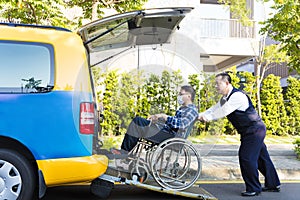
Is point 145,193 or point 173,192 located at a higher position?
point 173,192

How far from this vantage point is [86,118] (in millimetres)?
3975

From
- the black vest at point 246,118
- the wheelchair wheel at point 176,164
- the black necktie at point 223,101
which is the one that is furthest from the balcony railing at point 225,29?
the wheelchair wheel at point 176,164

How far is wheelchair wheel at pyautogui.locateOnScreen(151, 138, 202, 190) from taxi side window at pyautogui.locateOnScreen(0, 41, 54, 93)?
1.60m

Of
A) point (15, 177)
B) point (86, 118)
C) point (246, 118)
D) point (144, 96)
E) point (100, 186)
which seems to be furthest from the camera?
point (144, 96)

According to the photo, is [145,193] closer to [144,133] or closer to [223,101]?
[144,133]

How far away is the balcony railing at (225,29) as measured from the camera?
13859mm

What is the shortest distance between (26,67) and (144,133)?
167 centimetres

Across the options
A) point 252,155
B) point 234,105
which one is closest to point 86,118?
point 234,105

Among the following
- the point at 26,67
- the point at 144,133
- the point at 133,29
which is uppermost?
the point at 133,29

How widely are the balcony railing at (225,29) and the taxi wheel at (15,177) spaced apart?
10.7 metres

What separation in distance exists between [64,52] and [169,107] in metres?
2.57

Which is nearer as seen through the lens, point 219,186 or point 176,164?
point 176,164

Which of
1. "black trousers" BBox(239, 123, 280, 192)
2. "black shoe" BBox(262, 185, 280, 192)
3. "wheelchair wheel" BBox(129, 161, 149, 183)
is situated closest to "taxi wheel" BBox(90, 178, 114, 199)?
"wheelchair wheel" BBox(129, 161, 149, 183)

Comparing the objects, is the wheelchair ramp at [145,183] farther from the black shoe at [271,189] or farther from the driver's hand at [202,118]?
the black shoe at [271,189]
